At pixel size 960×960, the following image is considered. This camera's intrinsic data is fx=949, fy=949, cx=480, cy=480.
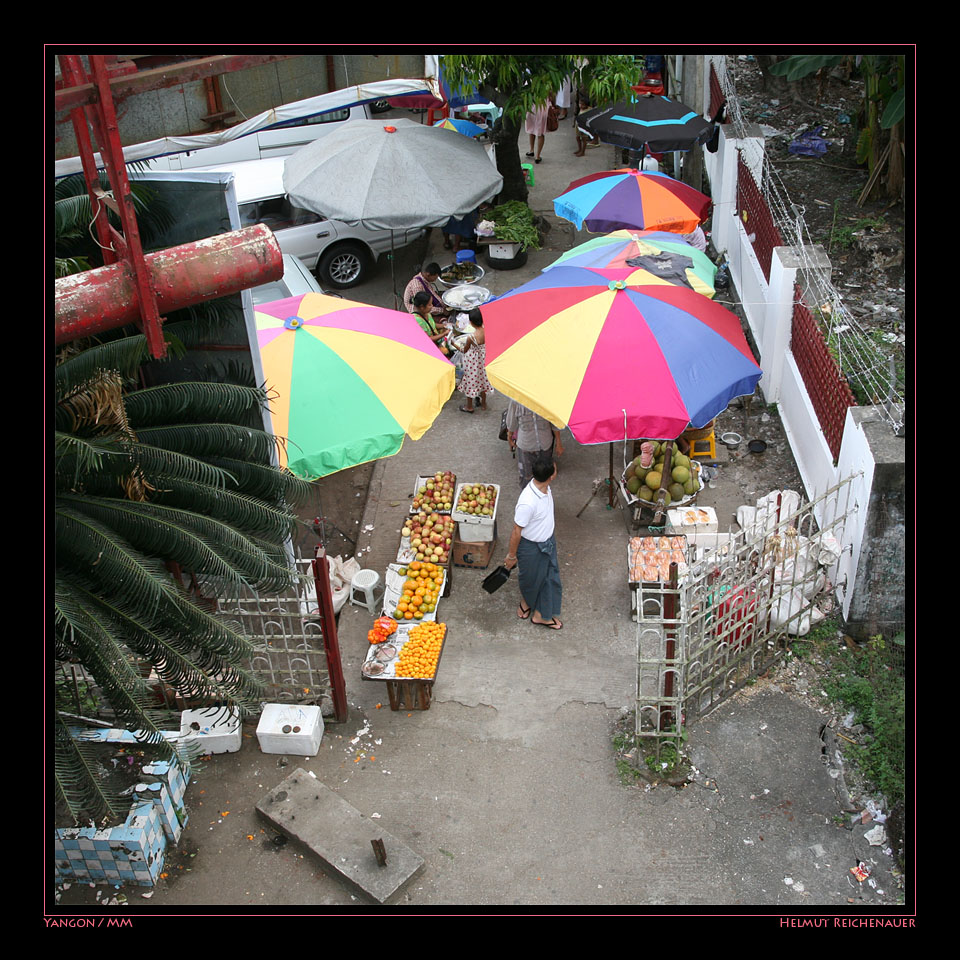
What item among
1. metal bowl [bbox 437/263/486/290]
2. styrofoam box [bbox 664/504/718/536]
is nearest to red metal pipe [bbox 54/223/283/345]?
styrofoam box [bbox 664/504/718/536]

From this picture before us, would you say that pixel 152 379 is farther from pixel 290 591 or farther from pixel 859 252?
pixel 859 252

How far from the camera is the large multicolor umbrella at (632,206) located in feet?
35.8

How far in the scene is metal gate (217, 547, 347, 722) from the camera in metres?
6.42

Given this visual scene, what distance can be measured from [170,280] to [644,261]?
195 inches

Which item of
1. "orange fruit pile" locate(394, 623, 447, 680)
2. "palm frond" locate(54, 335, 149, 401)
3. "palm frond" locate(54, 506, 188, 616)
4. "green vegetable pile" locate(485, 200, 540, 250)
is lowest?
"orange fruit pile" locate(394, 623, 447, 680)

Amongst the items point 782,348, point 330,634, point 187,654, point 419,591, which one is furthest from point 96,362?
point 782,348

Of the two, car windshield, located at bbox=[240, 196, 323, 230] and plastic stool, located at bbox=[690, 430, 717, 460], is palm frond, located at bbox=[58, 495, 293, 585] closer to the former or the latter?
plastic stool, located at bbox=[690, 430, 717, 460]

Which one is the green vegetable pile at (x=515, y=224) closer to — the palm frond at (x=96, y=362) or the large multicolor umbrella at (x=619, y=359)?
the large multicolor umbrella at (x=619, y=359)

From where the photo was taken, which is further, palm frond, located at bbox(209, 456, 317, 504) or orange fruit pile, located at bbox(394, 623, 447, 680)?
orange fruit pile, located at bbox(394, 623, 447, 680)

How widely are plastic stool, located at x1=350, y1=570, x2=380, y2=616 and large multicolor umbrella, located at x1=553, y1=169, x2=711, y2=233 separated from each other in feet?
17.1

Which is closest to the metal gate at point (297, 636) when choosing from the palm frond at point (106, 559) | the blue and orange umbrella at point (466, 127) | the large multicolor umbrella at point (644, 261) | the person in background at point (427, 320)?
the palm frond at point (106, 559)

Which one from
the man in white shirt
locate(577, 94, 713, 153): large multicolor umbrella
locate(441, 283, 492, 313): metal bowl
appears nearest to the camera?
the man in white shirt

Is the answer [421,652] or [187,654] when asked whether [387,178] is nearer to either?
[421,652]

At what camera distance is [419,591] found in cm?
764
